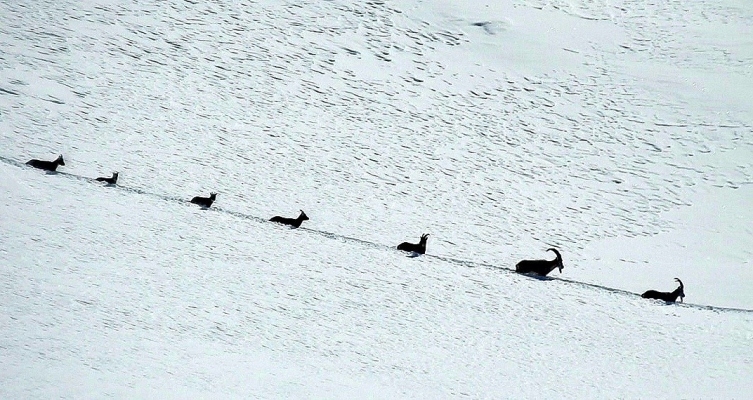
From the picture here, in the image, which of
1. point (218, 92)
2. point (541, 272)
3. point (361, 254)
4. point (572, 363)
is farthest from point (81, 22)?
point (572, 363)

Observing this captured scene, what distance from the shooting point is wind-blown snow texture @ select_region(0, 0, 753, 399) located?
611 cm

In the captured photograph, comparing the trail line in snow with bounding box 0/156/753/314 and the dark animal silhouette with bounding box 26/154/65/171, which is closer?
the trail line in snow with bounding box 0/156/753/314

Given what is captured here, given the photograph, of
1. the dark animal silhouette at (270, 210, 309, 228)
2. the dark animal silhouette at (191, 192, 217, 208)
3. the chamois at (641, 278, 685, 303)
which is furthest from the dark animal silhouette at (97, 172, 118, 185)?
the chamois at (641, 278, 685, 303)

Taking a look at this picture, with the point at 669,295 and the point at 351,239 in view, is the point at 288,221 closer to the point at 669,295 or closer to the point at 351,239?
the point at 351,239

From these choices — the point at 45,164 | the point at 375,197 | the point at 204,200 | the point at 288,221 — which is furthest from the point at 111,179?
the point at 375,197

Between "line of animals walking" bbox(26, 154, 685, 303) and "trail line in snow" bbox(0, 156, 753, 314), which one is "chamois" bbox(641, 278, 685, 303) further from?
"trail line in snow" bbox(0, 156, 753, 314)

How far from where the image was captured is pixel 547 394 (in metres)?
6.16

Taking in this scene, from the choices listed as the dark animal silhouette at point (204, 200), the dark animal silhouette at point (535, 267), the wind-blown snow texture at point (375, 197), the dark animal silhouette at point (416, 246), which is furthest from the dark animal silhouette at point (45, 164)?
the dark animal silhouette at point (535, 267)

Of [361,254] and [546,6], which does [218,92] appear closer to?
[361,254]

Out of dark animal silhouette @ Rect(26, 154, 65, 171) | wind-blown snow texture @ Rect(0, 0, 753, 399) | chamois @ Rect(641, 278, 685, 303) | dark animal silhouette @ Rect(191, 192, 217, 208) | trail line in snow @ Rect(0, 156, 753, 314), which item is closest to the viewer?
wind-blown snow texture @ Rect(0, 0, 753, 399)

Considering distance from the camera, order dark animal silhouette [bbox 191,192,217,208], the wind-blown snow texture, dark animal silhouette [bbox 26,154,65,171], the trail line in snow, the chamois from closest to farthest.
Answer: the wind-blown snow texture, the chamois, the trail line in snow, dark animal silhouette [bbox 26,154,65,171], dark animal silhouette [bbox 191,192,217,208]

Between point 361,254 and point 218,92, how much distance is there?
6.43 meters

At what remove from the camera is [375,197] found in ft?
36.6

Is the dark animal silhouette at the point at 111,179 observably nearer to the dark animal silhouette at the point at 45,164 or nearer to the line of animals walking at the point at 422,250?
the line of animals walking at the point at 422,250
